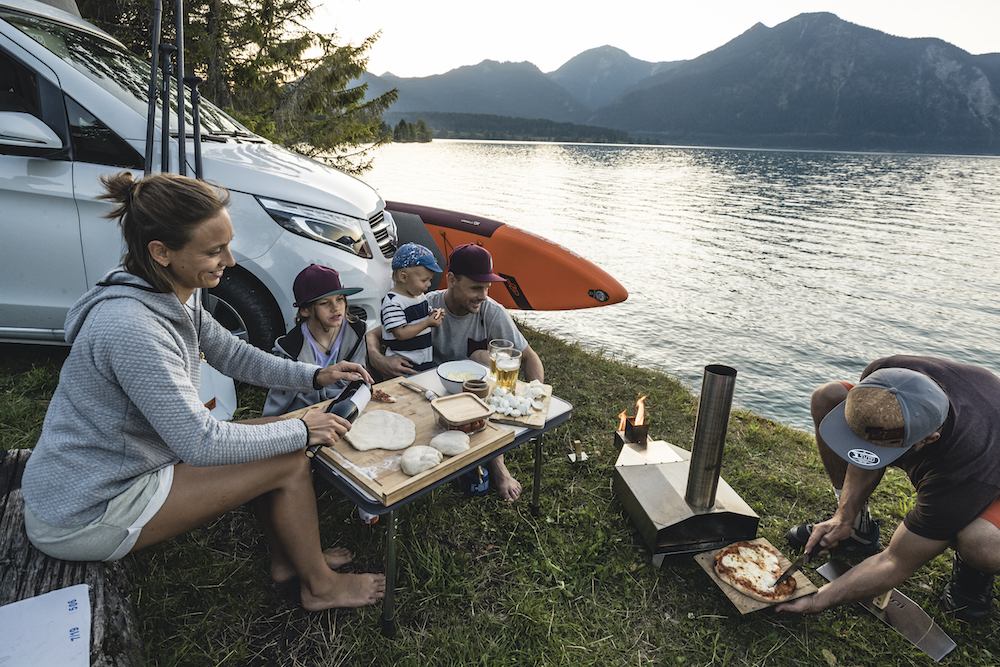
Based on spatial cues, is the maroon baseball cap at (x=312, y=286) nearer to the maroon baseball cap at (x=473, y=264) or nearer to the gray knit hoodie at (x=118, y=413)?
the maroon baseball cap at (x=473, y=264)

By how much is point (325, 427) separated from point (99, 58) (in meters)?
3.96

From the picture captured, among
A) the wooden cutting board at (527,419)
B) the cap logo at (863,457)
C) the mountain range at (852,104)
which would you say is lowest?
the cap logo at (863,457)

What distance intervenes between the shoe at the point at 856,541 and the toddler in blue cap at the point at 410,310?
8.37 feet

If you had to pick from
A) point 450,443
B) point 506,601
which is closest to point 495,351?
point 450,443

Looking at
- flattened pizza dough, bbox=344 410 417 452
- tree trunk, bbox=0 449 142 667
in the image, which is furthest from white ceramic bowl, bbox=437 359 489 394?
tree trunk, bbox=0 449 142 667

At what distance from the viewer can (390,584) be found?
7.12ft

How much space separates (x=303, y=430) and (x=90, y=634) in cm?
91

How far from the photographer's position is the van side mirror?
3.12 metres

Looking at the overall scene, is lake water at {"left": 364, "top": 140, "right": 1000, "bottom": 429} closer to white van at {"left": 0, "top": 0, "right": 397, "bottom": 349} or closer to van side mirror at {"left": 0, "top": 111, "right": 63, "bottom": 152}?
white van at {"left": 0, "top": 0, "right": 397, "bottom": 349}

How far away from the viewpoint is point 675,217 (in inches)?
833

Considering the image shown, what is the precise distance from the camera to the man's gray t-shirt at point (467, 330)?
344 centimetres

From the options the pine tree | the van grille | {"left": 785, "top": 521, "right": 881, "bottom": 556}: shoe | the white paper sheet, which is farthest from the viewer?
the pine tree

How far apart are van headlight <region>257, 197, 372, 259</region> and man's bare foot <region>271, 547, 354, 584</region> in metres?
2.41

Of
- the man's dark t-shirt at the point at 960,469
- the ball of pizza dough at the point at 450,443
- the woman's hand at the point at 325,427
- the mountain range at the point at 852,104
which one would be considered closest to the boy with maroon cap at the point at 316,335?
the woman's hand at the point at 325,427
